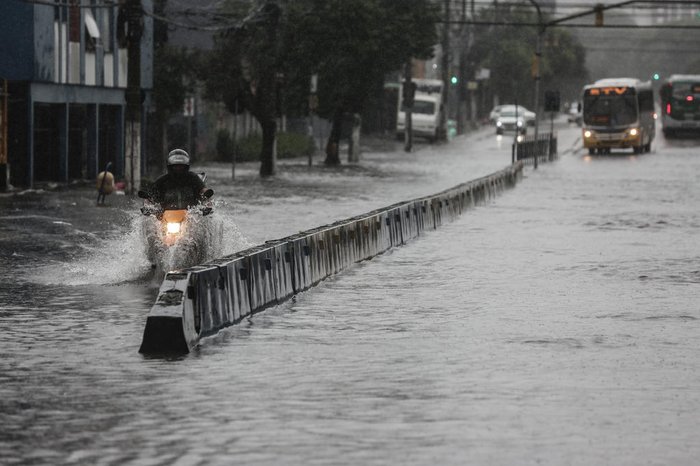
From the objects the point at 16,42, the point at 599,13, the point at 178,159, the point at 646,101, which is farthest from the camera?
the point at 646,101

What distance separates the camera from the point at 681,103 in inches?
3637

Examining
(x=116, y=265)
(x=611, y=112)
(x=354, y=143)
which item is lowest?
(x=116, y=265)

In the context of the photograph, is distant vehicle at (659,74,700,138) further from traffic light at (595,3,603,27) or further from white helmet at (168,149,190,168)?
white helmet at (168,149,190,168)

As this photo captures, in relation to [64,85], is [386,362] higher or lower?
lower

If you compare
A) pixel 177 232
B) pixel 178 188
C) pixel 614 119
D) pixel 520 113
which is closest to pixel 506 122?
pixel 520 113

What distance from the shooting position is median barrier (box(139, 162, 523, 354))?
1316 cm

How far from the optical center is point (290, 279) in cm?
1753

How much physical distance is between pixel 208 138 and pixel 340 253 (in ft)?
150

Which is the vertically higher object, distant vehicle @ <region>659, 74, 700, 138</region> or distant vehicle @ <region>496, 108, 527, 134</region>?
distant vehicle @ <region>659, 74, 700, 138</region>

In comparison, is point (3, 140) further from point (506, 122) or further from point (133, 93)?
point (506, 122)

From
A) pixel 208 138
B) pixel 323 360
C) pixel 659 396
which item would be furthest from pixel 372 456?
pixel 208 138

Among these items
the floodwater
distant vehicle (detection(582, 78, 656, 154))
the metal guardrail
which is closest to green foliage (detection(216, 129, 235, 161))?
the metal guardrail

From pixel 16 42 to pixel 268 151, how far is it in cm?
1225

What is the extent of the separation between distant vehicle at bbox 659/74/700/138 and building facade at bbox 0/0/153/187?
46.2 metres
